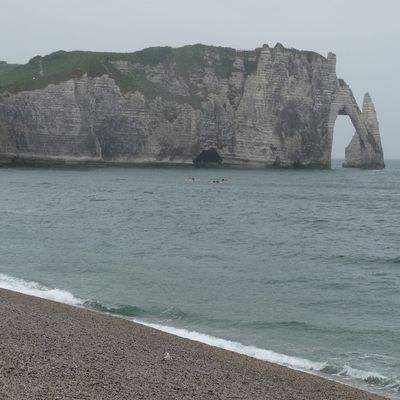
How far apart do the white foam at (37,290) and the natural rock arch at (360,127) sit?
123290 millimetres

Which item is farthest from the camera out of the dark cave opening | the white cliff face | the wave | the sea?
the white cliff face

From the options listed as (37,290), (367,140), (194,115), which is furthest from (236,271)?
(367,140)

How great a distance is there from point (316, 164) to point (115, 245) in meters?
116

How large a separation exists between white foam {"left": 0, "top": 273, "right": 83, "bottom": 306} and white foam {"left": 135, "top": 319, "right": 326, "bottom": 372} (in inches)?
167

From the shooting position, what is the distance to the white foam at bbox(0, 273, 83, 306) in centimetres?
2398

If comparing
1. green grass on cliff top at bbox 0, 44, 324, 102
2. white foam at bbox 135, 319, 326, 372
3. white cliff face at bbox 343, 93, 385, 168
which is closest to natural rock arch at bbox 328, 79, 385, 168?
white cliff face at bbox 343, 93, 385, 168

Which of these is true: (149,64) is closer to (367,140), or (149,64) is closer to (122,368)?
(367,140)

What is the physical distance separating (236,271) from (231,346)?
11.8 m

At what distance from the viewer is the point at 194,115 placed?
13688 centimetres

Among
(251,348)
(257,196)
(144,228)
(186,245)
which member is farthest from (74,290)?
(257,196)

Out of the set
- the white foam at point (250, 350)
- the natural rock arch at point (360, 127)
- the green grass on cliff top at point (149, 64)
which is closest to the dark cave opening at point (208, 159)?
the green grass on cliff top at point (149, 64)

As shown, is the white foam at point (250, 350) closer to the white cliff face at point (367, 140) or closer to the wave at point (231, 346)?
the wave at point (231, 346)

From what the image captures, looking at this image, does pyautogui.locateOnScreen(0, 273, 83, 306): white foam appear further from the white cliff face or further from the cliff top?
the white cliff face

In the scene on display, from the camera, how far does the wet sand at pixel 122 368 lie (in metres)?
11.6
